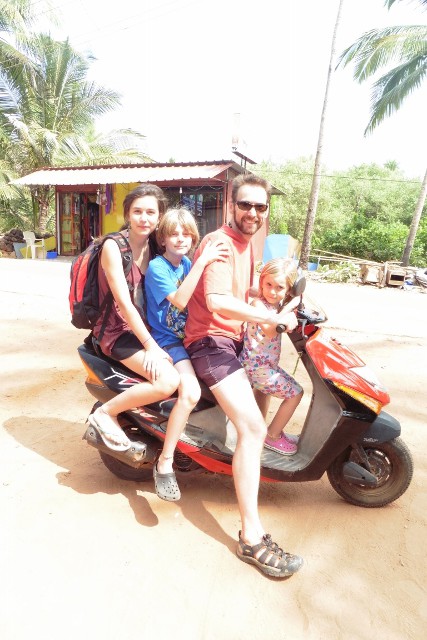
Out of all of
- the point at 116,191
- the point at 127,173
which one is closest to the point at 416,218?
the point at 127,173

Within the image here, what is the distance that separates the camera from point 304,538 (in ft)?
7.34

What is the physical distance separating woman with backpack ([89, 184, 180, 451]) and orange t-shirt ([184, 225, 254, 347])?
213 mm

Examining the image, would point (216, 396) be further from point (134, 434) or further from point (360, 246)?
point (360, 246)

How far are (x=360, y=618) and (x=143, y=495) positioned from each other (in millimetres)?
1244

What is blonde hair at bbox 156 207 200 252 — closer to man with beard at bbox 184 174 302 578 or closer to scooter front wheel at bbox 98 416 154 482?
man with beard at bbox 184 174 302 578

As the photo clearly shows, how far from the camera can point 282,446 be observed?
2494mm

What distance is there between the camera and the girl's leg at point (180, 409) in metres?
2.20

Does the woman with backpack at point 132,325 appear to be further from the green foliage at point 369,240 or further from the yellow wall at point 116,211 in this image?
the green foliage at point 369,240

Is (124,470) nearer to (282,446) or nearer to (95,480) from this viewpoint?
(95,480)

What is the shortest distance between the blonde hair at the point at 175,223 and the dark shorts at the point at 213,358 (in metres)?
0.54

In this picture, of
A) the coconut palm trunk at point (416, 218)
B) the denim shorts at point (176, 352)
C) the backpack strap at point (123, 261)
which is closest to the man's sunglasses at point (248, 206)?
the backpack strap at point (123, 261)

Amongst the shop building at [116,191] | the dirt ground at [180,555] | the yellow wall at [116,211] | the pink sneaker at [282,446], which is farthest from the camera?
the yellow wall at [116,211]

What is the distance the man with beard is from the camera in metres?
2.06

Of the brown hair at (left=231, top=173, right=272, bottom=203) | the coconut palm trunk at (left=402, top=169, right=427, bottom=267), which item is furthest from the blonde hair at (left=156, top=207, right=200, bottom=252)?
the coconut palm trunk at (left=402, top=169, right=427, bottom=267)
